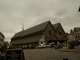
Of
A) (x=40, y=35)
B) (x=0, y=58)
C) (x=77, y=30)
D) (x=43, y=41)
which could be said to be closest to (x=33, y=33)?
(x=40, y=35)

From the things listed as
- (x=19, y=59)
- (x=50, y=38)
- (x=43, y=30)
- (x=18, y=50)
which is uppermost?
(x=43, y=30)

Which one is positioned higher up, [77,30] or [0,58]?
[77,30]

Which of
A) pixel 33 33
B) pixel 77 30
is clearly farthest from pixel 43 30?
pixel 77 30

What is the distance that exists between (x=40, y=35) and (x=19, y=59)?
155 feet

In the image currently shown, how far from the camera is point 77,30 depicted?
288 ft

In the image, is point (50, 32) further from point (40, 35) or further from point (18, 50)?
point (18, 50)

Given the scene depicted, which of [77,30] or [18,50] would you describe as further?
[77,30]

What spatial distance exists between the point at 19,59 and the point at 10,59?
627 mm

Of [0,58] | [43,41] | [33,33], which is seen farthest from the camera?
[33,33]

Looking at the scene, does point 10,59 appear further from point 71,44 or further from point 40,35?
point 40,35

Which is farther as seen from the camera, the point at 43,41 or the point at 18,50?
the point at 43,41

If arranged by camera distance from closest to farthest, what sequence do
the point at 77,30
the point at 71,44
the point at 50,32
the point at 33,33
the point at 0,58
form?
the point at 0,58, the point at 71,44, the point at 50,32, the point at 33,33, the point at 77,30

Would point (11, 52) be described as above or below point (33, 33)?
below

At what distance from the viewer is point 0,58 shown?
9961 mm
